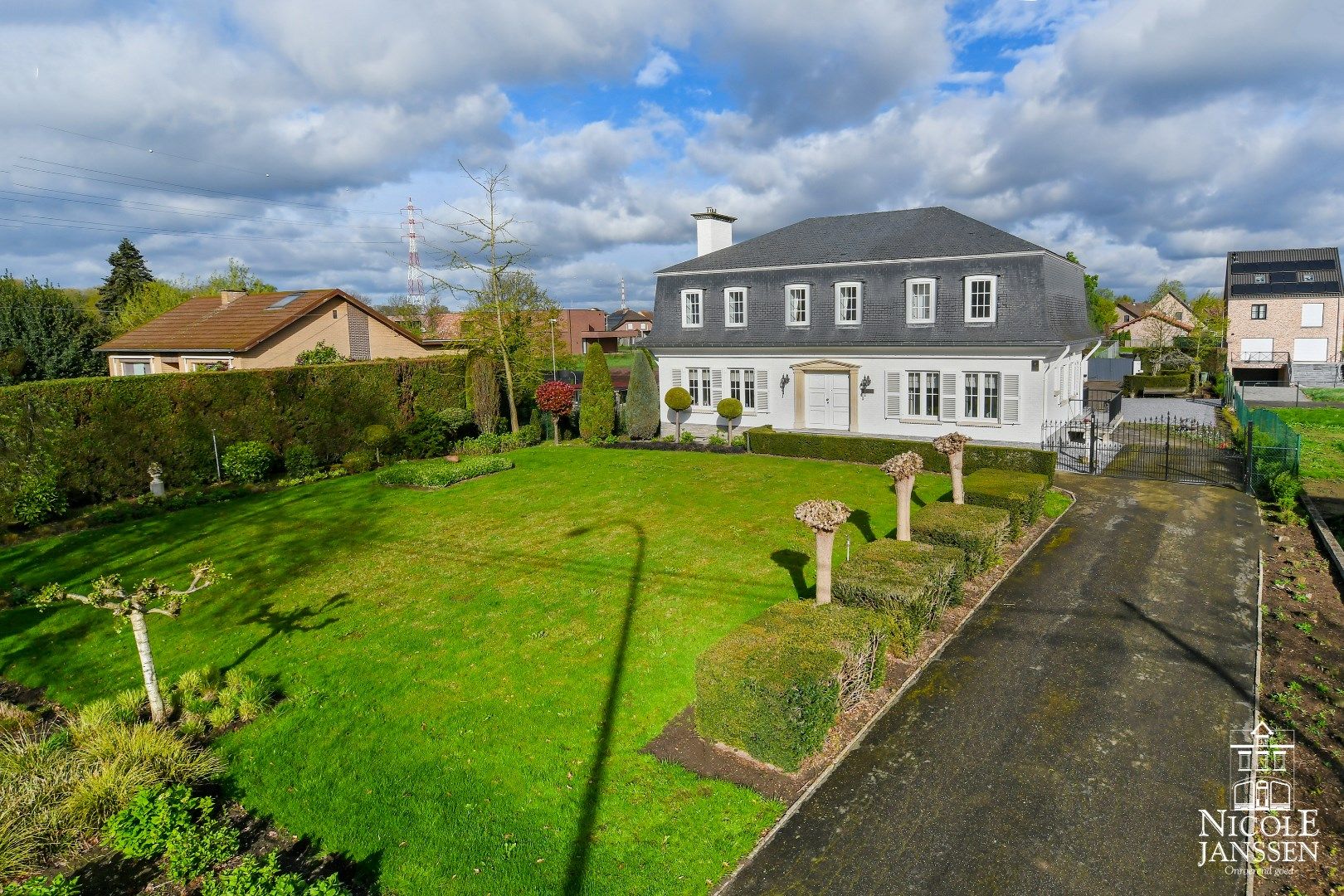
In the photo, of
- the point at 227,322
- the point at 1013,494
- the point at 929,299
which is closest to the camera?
the point at 1013,494

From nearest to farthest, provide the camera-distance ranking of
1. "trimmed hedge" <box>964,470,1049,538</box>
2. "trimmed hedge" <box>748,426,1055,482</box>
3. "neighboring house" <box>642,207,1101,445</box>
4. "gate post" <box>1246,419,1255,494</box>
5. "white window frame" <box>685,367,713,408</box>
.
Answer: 1. "trimmed hedge" <box>964,470,1049,538</box>
2. "gate post" <box>1246,419,1255,494</box>
3. "trimmed hedge" <box>748,426,1055,482</box>
4. "neighboring house" <box>642,207,1101,445</box>
5. "white window frame" <box>685,367,713,408</box>

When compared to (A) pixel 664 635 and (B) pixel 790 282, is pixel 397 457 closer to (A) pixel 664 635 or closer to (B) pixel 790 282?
(B) pixel 790 282

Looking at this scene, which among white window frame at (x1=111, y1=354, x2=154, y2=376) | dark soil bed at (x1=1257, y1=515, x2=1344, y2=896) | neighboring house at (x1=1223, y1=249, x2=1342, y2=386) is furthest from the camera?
neighboring house at (x1=1223, y1=249, x2=1342, y2=386)

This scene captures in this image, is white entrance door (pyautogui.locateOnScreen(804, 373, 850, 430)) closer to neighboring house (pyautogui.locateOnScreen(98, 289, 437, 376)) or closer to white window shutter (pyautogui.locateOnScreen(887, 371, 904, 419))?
white window shutter (pyautogui.locateOnScreen(887, 371, 904, 419))

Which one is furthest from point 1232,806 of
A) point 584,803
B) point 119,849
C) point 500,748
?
point 119,849

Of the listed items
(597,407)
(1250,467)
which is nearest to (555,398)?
(597,407)

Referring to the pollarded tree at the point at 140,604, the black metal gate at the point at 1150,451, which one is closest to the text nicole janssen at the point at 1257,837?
the pollarded tree at the point at 140,604

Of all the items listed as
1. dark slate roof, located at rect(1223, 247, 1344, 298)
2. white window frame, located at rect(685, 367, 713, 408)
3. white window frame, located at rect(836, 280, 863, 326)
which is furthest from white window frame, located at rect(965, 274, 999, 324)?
dark slate roof, located at rect(1223, 247, 1344, 298)

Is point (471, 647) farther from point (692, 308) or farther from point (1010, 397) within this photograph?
point (692, 308)
